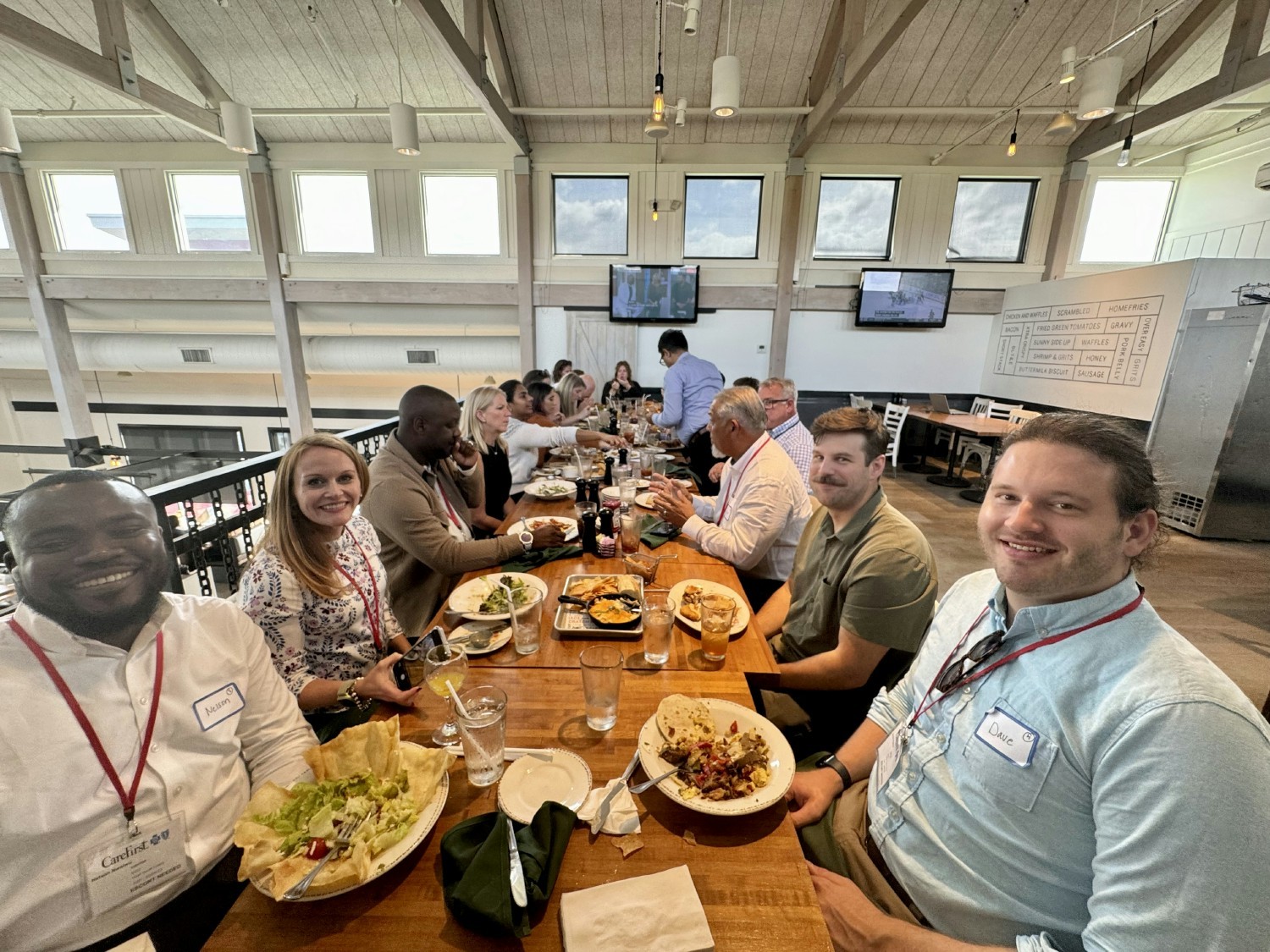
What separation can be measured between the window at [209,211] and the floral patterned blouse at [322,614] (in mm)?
9337

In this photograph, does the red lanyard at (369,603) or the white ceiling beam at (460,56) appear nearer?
the red lanyard at (369,603)

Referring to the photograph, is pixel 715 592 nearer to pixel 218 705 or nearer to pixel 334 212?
pixel 218 705

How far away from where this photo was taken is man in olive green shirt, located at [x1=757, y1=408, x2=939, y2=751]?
145 centimetres

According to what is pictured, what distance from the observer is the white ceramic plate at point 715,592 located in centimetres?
152

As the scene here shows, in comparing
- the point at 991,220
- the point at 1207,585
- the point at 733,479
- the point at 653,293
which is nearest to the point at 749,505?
the point at 733,479

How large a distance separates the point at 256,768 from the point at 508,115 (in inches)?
296

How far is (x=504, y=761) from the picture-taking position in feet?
3.35

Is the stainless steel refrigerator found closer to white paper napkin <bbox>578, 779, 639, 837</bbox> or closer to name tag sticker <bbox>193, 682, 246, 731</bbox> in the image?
white paper napkin <bbox>578, 779, 639, 837</bbox>

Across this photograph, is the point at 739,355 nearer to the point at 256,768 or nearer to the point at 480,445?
the point at 480,445

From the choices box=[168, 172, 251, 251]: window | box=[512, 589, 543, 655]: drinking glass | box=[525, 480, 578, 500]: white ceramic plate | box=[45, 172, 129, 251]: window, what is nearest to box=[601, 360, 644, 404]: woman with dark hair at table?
box=[525, 480, 578, 500]: white ceramic plate

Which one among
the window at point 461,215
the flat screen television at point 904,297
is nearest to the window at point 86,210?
the window at point 461,215

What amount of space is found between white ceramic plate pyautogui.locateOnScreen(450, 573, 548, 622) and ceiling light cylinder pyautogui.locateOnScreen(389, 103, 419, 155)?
16.1 feet

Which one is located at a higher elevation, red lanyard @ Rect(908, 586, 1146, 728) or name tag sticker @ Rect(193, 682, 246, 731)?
red lanyard @ Rect(908, 586, 1146, 728)

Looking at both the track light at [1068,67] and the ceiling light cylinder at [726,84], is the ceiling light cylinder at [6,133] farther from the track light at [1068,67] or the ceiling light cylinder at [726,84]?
the track light at [1068,67]
